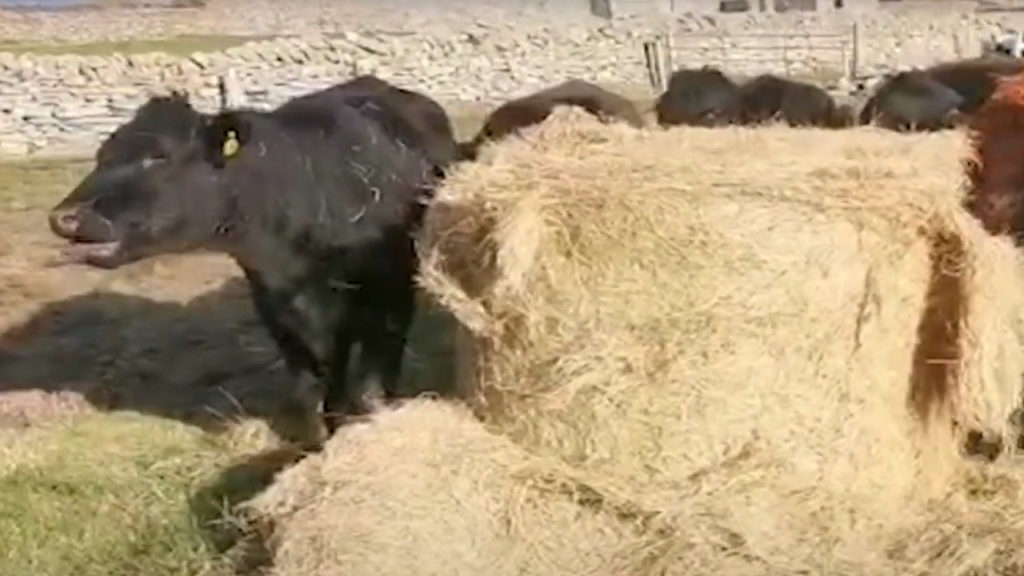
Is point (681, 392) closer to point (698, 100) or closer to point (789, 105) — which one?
point (789, 105)

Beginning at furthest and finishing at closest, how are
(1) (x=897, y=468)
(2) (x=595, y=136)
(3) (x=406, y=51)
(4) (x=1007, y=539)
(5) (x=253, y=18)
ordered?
(5) (x=253, y=18) < (3) (x=406, y=51) < (2) (x=595, y=136) < (1) (x=897, y=468) < (4) (x=1007, y=539)

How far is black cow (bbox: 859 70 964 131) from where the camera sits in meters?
9.84

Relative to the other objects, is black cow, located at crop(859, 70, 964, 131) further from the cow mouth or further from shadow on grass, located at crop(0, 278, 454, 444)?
the cow mouth

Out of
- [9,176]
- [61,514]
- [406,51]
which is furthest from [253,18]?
[61,514]

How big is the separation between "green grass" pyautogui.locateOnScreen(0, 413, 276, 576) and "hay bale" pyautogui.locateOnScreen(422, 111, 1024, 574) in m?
1.26

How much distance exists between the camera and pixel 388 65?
75.7ft

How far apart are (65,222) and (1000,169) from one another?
3985 millimetres

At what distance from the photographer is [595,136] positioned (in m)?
6.60

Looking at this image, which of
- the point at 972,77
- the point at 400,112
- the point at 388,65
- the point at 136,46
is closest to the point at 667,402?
the point at 400,112

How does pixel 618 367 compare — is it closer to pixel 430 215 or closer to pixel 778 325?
pixel 778 325

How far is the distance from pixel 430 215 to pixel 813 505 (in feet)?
5.92

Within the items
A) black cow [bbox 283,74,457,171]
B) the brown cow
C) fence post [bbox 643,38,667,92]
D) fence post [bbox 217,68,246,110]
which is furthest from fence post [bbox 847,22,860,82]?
the brown cow

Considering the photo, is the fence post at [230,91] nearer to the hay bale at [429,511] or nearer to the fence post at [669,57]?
the fence post at [669,57]

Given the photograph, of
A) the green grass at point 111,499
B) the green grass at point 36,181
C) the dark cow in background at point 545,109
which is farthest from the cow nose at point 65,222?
the green grass at point 36,181
